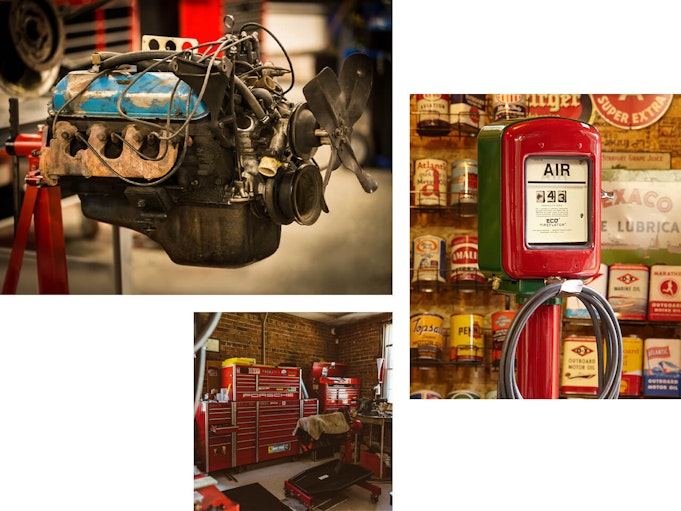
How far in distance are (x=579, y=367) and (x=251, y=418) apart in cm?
104

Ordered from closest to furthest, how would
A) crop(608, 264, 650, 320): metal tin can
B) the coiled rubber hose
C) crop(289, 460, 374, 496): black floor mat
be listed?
1. the coiled rubber hose
2. crop(289, 460, 374, 496): black floor mat
3. crop(608, 264, 650, 320): metal tin can

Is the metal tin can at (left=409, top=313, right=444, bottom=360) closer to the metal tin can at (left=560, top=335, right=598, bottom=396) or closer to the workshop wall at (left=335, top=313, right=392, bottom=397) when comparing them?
the workshop wall at (left=335, top=313, right=392, bottom=397)

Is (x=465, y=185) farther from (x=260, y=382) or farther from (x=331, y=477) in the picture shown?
(x=331, y=477)

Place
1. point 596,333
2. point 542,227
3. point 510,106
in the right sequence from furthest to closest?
1. point 510,106
2. point 596,333
3. point 542,227

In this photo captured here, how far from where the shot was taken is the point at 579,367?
231 centimetres

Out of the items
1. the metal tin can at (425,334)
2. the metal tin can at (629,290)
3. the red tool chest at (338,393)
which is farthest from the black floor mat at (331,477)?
the metal tin can at (629,290)

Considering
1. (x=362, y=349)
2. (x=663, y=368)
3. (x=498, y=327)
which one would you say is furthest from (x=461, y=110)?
(x=663, y=368)

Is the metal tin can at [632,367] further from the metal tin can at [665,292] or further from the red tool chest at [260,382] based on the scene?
the red tool chest at [260,382]

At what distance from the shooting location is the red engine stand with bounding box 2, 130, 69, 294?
2252 millimetres

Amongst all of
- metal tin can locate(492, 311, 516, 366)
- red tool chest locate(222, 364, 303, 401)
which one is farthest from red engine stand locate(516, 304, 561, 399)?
red tool chest locate(222, 364, 303, 401)

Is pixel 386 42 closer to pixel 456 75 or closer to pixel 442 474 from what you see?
pixel 456 75

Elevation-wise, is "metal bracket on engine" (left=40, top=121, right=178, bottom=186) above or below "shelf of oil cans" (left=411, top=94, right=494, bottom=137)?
below

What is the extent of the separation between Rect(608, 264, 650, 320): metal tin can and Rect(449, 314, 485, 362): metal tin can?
427mm

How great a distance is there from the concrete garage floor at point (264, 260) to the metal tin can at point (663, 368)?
2.85ft
